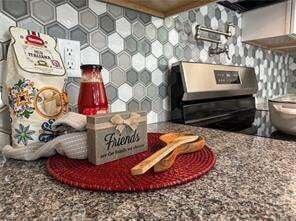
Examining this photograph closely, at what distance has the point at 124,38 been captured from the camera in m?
0.89

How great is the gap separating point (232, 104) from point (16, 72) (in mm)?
1012

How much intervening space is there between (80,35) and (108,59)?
123 millimetres

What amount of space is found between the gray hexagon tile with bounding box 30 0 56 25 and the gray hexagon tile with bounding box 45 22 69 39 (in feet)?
0.05

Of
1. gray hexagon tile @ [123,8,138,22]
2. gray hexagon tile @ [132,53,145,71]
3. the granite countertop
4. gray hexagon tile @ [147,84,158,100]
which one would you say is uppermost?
gray hexagon tile @ [123,8,138,22]

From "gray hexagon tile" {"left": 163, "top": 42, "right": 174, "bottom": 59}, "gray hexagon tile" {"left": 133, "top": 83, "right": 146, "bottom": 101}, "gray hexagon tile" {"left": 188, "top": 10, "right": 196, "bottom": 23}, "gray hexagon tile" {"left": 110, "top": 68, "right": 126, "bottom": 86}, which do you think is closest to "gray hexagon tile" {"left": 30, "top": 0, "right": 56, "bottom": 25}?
"gray hexagon tile" {"left": 110, "top": 68, "right": 126, "bottom": 86}

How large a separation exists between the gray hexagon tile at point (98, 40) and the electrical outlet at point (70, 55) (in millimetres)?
59

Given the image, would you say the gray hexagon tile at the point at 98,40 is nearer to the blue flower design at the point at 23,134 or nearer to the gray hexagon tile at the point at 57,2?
the gray hexagon tile at the point at 57,2

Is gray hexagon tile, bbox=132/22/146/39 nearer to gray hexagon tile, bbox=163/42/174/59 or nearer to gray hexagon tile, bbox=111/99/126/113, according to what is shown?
gray hexagon tile, bbox=163/42/174/59

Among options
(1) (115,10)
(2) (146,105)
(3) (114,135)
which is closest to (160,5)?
(1) (115,10)

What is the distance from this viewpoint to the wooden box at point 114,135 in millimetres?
471

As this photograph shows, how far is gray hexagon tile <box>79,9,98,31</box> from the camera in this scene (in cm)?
77

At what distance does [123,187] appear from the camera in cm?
38

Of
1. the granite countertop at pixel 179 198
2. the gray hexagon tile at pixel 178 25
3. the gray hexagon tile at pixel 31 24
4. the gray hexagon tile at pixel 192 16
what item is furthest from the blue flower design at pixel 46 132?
the gray hexagon tile at pixel 192 16

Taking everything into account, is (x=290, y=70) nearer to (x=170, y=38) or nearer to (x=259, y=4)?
(x=259, y=4)
